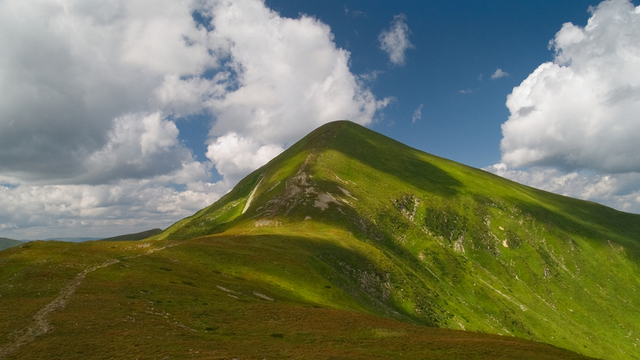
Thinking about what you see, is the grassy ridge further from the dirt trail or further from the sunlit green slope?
the sunlit green slope

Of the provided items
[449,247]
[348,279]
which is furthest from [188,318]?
[449,247]

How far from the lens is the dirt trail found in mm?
25438

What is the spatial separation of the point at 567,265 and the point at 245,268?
154123 millimetres

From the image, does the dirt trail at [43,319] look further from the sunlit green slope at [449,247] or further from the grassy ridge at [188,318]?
the sunlit green slope at [449,247]

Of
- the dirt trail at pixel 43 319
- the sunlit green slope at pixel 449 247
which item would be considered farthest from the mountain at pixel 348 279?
the sunlit green slope at pixel 449 247

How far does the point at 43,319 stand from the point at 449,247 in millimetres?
134198

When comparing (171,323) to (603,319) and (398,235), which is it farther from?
(603,319)

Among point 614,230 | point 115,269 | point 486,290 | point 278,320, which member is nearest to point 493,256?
point 486,290

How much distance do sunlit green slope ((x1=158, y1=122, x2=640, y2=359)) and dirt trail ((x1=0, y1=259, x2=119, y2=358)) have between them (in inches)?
1169

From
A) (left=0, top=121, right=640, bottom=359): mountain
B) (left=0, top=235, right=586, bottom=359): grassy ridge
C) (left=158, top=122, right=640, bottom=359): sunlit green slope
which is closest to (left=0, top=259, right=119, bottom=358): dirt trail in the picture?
(left=0, top=121, right=640, bottom=359): mountain

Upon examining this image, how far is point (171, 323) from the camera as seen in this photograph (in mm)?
32750

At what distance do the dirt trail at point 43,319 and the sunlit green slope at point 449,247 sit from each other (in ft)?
97.4

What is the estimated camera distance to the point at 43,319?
3050 cm

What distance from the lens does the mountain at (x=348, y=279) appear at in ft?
98.9
